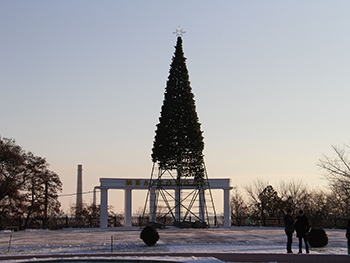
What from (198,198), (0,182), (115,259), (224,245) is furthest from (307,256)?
(0,182)

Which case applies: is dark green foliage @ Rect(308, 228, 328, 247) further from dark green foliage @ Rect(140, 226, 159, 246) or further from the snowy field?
dark green foliage @ Rect(140, 226, 159, 246)

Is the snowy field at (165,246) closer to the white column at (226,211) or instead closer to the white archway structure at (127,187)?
the white archway structure at (127,187)

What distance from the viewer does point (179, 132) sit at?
4434 centimetres

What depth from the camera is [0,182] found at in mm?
52688

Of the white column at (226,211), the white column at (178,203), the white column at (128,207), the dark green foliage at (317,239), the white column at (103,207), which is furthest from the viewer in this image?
the white column at (128,207)

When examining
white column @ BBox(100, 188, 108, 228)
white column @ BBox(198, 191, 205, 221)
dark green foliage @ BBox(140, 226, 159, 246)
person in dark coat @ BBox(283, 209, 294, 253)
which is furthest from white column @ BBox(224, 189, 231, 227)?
person in dark coat @ BBox(283, 209, 294, 253)

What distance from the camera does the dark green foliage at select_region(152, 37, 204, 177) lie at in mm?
44375

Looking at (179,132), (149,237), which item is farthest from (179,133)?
(149,237)

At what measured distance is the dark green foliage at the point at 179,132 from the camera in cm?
4438

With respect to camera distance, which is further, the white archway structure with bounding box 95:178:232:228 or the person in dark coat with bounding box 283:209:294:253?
the white archway structure with bounding box 95:178:232:228

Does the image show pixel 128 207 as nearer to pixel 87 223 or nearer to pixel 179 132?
pixel 87 223

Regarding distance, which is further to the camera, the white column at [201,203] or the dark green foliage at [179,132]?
the white column at [201,203]

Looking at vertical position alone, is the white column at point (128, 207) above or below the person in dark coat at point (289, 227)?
above

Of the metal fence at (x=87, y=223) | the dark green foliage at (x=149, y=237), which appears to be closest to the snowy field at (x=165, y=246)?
the dark green foliage at (x=149, y=237)
